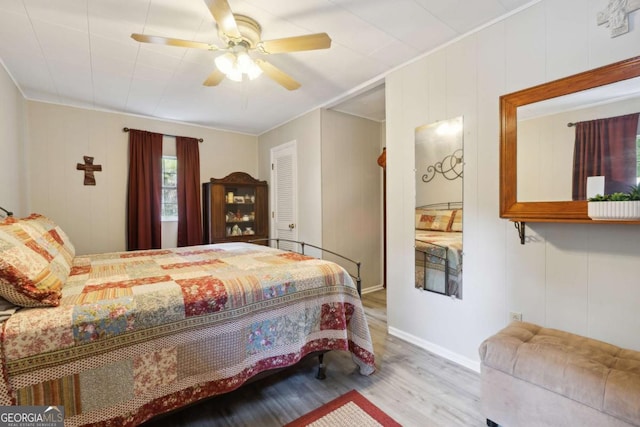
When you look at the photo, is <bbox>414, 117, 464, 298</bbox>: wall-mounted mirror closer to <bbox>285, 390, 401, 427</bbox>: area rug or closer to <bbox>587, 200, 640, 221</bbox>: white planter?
<bbox>587, 200, 640, 221</bbox>: white planter

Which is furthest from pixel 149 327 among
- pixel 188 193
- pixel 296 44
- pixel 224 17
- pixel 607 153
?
pixel 188 193

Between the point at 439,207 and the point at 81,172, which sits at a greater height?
the point at 81,172

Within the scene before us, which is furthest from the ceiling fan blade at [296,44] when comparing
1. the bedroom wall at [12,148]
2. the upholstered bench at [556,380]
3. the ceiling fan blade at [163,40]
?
the bedroom wall at [12,148]

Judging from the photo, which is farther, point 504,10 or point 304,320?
point 504,10

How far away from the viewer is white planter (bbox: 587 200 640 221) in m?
1.37

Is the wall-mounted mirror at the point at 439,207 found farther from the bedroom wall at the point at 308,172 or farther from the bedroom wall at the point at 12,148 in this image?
the bedroom wall at the point at 12,148

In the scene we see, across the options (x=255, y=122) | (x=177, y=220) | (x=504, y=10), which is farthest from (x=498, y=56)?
(x=177, y=220)

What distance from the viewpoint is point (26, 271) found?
3.97 feet

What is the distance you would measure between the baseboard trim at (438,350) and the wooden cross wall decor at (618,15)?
2.27m

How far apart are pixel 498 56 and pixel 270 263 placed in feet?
7.35

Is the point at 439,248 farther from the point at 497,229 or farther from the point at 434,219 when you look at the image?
the point at 497,229

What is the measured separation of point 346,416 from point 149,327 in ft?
3.97

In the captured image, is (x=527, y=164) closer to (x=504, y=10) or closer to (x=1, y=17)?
(x=504, y=10)

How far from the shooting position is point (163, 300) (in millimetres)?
1371
